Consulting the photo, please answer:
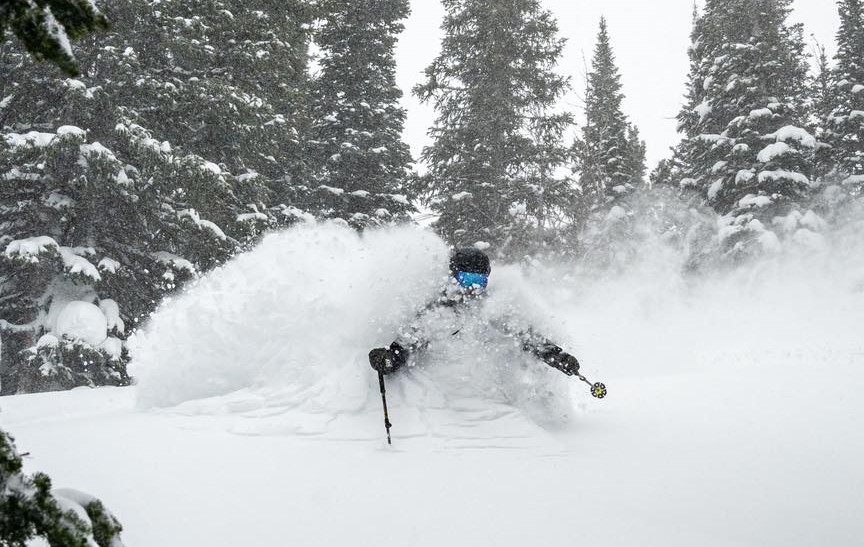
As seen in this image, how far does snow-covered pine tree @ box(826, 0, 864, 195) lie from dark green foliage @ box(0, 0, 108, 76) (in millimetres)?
25288

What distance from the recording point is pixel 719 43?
21.3 m

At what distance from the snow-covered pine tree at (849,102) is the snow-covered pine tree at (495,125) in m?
11.4

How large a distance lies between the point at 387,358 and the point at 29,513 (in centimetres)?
406

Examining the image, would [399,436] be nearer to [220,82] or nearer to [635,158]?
[220,82]

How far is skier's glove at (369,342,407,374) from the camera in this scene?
5.22 meters

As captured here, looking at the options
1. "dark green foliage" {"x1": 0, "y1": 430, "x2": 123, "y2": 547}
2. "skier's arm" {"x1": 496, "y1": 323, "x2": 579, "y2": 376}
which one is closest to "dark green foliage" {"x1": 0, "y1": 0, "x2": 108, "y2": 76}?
"dark green foliage" {"x1": 0, "y1": 430, "x2": 123, "y2": 547}

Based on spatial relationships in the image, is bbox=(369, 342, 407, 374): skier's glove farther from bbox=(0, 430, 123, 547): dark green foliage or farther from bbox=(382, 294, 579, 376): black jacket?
bbox=(0, 430, 123, 547): dark green foliage

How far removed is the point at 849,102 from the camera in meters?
21.5

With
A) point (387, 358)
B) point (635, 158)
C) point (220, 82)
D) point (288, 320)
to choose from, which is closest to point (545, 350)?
point (387, 358)

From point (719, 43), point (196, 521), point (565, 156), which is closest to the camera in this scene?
point (196, 521)

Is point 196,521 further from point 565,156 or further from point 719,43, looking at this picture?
point 719,43

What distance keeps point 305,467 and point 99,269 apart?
27.5 ft

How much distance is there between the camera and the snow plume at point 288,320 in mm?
6273

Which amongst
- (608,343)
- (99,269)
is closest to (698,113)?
(608,343)
